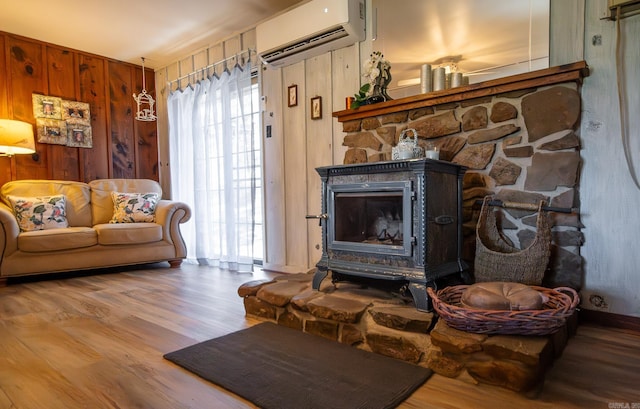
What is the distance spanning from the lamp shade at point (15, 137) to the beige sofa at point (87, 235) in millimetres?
338

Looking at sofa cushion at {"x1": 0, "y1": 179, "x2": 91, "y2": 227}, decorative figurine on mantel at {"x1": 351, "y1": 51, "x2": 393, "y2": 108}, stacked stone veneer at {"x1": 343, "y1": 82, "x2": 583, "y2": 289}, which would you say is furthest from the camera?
sofa cushion at {"x1": 0, "y1": 179, "x2": 91, "y2": 227}

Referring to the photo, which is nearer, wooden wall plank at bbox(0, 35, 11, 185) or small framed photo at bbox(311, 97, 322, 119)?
small framed photo at bbox(311, 97, 322, 119)

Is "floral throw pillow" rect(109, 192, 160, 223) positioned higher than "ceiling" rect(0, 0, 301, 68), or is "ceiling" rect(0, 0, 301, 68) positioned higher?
"ceiling" rect(0, 0, 301, 68)

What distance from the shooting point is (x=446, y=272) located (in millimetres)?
1845

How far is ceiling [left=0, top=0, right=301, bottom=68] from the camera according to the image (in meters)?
3.25

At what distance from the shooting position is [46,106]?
13.5 feet

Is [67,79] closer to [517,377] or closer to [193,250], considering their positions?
[193,250]

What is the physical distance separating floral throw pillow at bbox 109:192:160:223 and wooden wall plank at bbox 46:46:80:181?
0.74 metres

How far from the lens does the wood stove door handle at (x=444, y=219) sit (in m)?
1.80

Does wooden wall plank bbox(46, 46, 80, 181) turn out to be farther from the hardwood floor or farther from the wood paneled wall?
the hardwood floor

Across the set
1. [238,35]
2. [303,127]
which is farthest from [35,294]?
[238,35]

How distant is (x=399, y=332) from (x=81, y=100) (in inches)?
182

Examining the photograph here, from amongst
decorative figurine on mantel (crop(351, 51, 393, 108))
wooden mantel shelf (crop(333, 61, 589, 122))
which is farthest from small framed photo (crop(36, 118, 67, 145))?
decorative figurine on mantel (crop(351, 51, 393, 108))

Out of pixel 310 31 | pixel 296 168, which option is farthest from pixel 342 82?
pixel 296 168
